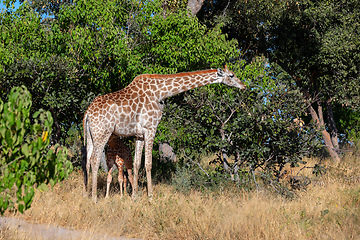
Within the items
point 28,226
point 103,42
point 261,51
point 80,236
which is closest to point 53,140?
point 103,42

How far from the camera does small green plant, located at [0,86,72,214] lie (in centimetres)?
426

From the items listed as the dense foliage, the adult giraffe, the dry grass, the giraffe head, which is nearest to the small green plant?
the dry grass

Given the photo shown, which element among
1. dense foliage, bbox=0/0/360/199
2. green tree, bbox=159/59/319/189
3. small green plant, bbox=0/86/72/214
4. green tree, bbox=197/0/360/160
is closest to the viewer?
small green plant, bbox=0/86/72/214

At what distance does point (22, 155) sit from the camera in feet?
14.9

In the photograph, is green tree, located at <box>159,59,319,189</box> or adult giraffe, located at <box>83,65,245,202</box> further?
green tree, located at <box>159,59,319,189</box>

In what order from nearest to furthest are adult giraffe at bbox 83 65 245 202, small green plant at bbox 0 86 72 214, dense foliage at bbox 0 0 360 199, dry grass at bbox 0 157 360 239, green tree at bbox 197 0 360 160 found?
small green plant at bbox 0 86 72 214
dry grass at bbox 0 157 360 239
adult giraffe at bbox 83 65 245 202
dense foliage at bbox 0 0 360 199
green tree at bbox 197 0 360 160

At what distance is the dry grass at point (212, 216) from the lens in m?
6.99

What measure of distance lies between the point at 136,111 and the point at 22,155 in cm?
532

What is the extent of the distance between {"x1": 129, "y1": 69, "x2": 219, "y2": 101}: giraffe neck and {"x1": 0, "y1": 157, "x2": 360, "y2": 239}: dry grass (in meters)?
2.88

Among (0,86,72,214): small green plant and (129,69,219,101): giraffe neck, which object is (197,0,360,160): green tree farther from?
(0,86,72,214): small green plant

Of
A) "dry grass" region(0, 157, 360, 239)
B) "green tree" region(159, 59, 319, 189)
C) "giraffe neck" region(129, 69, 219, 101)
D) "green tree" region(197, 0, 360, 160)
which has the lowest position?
"dry grass" region(0, 157, 360, 239)

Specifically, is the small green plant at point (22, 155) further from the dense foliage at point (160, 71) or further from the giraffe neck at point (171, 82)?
the dense foliage at point (160, 71)

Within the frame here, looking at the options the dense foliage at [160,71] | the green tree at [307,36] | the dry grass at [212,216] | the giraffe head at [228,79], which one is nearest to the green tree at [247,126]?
the dense foliage at [160,71]

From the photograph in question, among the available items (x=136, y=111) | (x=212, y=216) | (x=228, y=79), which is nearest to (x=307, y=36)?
(x=228, y=79)
